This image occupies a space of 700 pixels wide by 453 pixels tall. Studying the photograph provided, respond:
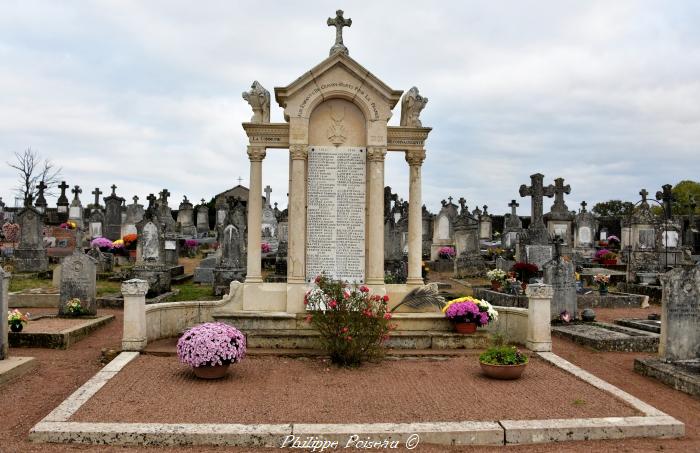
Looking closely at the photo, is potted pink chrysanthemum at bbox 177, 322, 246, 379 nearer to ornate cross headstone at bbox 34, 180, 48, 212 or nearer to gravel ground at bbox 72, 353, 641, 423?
gravel ground at bbox 72, 353, 641, 423

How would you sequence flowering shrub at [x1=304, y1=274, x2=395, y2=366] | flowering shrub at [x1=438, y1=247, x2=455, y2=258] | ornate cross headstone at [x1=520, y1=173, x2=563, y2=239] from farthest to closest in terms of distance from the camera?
flowering shrub at [x1=438, y1=247, x2=455, y2=258] < ornate cross headstone at [x1=520, y1=173, x2=563, y2=239] < flowering shrub at [x1=304, y1=274, x2=395, y2=366]

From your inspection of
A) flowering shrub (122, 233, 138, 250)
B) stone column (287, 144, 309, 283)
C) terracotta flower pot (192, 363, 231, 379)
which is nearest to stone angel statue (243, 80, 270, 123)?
stone column (287, 144, 309, 283)

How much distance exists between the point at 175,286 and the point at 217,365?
12723mm

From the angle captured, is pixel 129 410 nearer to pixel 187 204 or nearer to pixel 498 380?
pixel 498 380

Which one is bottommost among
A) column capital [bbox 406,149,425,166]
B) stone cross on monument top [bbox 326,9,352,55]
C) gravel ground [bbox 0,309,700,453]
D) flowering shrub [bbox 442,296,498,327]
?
gravel ground [bbox 0,309,700,453]

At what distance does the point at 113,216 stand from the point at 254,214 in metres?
28.7

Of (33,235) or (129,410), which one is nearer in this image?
(129,410)

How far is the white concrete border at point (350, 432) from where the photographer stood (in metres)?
5.34

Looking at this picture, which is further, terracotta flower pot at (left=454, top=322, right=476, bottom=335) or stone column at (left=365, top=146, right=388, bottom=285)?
stone column at (left=365, top=146, right=388, bottom=285)

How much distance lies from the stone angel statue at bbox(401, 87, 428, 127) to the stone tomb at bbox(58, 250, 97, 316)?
820 centimetres

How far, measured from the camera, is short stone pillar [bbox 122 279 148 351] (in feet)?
27.9

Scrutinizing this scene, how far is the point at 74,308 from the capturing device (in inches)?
483

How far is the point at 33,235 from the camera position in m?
21.4

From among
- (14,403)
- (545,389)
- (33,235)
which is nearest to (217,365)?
(14,403)
